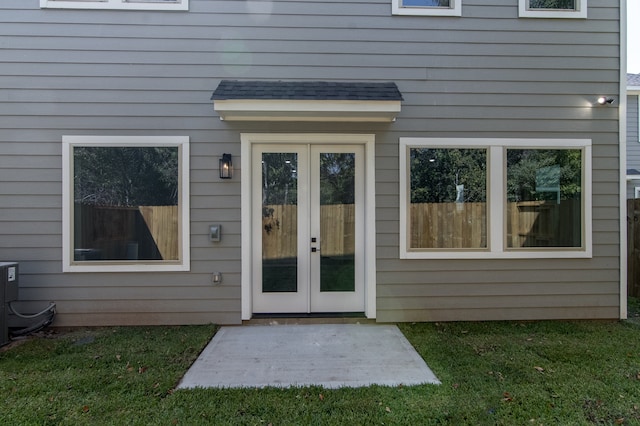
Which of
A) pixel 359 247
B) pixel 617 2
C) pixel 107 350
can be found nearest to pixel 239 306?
pixel 107 350

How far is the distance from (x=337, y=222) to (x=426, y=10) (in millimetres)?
2966

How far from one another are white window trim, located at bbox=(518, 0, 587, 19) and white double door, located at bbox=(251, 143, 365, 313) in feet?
9.05

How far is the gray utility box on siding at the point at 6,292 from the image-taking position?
12.4 feet

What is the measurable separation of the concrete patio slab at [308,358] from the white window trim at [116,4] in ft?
13.4

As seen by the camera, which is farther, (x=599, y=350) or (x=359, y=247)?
(x=359, y=247)

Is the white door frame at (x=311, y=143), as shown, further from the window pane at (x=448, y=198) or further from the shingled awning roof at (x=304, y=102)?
the window pane at (x=448, y=198)

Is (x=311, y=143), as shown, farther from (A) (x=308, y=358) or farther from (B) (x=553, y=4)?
(B) (x=553, y=4)

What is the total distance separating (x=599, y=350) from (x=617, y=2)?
4.43 meters

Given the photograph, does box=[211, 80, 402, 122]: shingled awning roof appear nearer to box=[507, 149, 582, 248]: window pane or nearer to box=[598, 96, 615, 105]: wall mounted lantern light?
box=[507, 149, 582, 248]: window pane

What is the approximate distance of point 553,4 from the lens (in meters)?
4.54

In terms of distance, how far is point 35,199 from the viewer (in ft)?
13.8

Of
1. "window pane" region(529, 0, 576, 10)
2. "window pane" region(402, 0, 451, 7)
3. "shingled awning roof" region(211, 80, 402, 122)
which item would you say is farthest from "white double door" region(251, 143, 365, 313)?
"window pane" region(529, 0, 576, 10)

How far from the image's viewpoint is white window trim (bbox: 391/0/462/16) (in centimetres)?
437

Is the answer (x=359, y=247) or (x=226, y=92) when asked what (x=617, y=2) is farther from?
(x=226, y=92)
